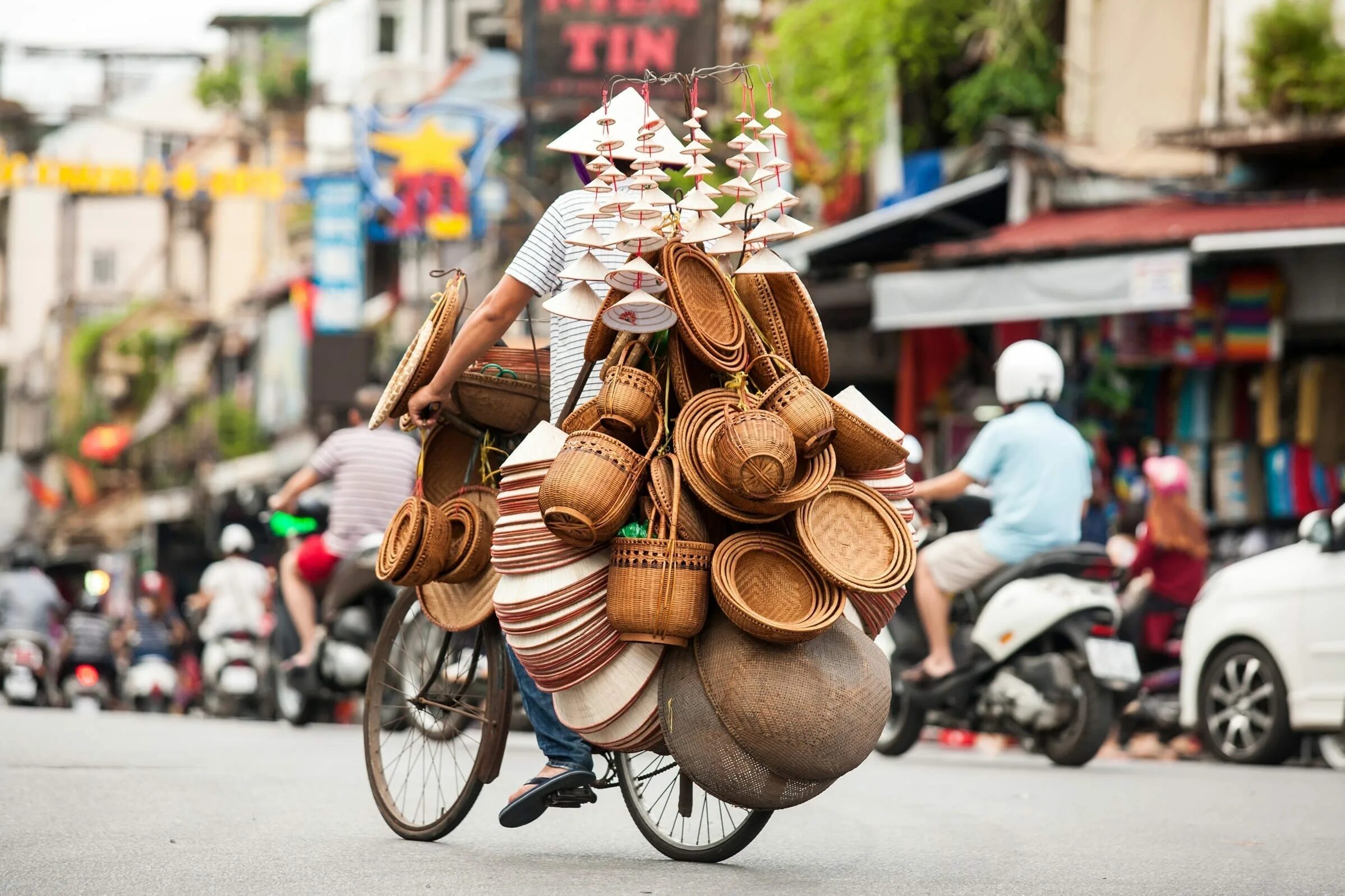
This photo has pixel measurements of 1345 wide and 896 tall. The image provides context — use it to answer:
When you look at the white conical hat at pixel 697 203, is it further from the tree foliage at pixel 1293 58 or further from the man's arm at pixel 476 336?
the tree foliage at pixel 1293 58

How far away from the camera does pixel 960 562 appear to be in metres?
10.6

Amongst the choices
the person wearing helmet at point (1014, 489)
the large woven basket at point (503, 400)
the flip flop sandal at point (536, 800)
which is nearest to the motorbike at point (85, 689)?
the person wearing helmet at point (1014, 489)

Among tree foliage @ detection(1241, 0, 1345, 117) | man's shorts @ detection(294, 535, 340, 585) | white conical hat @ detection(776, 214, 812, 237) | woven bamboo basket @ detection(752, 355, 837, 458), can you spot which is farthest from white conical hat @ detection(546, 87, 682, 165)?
tree foliage @ detection(1241, 0, 1345, 117)

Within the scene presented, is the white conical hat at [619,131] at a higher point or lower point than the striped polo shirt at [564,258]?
higher

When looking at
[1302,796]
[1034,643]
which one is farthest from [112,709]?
[1302,796]

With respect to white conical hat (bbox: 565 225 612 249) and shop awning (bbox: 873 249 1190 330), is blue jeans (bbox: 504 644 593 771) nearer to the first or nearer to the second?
white conical hat (bbox: 565 225 612 249)

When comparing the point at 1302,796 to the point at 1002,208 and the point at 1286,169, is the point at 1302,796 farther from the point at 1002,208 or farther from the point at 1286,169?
the point at 1002,208

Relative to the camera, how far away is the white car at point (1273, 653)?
1088cm

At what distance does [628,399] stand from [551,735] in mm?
1068

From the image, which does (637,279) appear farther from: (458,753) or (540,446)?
(458,753)

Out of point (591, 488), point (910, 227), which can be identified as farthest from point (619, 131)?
point (910, 227)

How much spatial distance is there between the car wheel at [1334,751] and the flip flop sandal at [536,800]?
6.32 m

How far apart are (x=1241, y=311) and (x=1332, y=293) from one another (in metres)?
0.66

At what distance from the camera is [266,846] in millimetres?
6250
